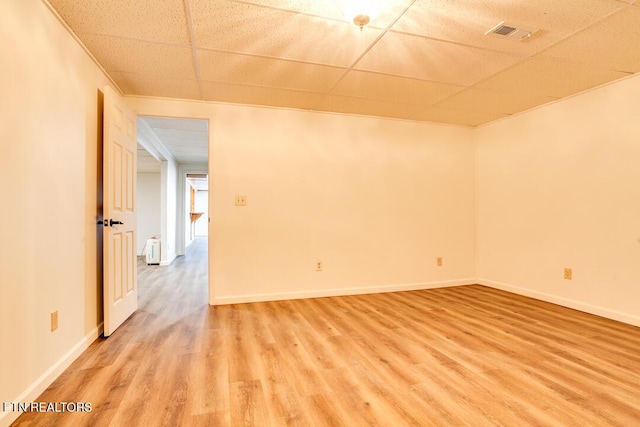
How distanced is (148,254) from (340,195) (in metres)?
4.35

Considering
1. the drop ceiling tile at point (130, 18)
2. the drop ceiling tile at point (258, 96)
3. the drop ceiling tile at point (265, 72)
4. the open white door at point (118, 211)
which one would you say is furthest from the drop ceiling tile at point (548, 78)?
the open white door at point (118, 211)

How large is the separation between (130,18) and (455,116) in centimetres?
342

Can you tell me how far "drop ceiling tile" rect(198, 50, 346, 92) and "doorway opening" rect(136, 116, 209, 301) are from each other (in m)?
0.92

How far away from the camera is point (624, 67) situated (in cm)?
249

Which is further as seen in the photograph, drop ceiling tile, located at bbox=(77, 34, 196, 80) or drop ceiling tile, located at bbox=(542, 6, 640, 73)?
drop ceiling tile, located at bbox=(77, 34, 196, 80)

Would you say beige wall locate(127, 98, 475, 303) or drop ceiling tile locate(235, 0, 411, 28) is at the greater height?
drop ceiling tile locate(235, 0, 411, 28)

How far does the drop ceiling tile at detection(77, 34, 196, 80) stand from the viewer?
7.06 feet

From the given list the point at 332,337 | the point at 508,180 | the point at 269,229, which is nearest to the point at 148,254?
the point at 269,229

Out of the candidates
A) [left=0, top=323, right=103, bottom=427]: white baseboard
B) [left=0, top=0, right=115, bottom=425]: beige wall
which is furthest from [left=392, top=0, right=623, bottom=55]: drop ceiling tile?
[left=0, top=323, right=103, bottom=427]: white baseboard

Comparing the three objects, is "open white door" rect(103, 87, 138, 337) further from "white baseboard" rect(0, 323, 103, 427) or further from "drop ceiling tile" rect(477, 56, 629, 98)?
"drop ceiling tile" rect(477, 56, 629, 98)

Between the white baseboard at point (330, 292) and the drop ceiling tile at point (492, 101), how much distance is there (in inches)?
85.9

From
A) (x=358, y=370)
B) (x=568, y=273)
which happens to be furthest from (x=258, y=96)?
(x=568, y=273)

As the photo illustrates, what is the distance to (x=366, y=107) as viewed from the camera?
350 centimetres

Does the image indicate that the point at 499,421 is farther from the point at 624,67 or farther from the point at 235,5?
the point at 624,67
